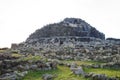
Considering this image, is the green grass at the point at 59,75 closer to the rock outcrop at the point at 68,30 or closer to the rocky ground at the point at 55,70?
the rocky ground at the point at 55,70

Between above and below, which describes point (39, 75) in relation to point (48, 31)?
below

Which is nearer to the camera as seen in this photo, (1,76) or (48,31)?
(1,76)

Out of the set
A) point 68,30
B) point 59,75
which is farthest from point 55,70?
point 68,30

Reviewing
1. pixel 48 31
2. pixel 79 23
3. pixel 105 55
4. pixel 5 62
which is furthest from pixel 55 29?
pixel 5 62

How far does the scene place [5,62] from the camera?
48719 millimetres

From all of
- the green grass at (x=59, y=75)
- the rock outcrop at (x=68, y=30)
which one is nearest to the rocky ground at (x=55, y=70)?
the green grass at (x=59, y=75)

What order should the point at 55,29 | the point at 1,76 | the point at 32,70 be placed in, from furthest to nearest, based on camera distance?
the point at 55,29, the point at 32,70, the point at 1,76

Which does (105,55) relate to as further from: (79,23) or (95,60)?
(79,23)

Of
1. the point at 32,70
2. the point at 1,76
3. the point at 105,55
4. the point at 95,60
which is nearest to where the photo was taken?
the point at 1,76

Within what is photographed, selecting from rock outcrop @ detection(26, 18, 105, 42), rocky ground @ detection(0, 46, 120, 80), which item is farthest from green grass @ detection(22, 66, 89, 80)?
rock outcrop @ detection(26, 18, 105, 42)

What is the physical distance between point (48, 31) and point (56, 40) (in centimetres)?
868

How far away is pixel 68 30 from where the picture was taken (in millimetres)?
96375

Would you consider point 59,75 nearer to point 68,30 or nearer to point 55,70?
point 55,70

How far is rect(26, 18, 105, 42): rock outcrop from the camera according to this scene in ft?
316
